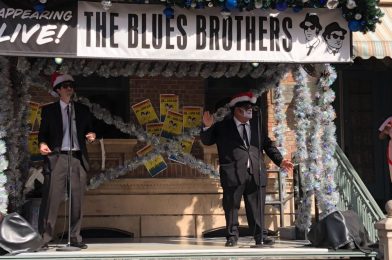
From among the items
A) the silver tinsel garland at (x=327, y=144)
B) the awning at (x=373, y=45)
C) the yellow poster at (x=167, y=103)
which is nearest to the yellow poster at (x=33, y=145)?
the yellow poster at (x=167, y=103)

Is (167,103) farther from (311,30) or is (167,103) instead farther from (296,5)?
(296,5)

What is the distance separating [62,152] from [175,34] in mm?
1858

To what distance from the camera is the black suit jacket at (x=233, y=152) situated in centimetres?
874

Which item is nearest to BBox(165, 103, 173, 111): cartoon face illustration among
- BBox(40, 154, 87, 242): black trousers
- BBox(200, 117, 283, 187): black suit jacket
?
BBox(200, 117, 283, 187): black suit jacket

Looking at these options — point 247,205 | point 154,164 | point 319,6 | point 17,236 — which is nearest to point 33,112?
point 154,164

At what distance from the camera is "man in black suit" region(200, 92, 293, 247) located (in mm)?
8742

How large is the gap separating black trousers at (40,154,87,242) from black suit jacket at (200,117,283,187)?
156 centimetres

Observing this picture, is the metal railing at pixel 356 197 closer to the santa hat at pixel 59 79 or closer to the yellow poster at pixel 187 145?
the yellow poster at pixel 187 145

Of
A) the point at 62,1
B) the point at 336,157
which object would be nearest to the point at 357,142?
the point at 336,157

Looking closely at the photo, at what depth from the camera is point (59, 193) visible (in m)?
8.35

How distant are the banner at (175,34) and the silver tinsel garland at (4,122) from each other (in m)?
0.71

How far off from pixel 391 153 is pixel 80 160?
14.2 feet

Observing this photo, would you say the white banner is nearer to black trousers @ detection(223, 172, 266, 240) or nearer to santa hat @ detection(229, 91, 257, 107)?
santa hat @ detection(229, 91, 257, 107)

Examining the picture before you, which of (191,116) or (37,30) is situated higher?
(37,30)
